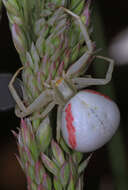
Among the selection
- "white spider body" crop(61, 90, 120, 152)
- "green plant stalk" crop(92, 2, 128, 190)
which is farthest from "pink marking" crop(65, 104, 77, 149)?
"green plant stalk" crop(92, 2, 128, 190)

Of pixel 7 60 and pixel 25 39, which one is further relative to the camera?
pixel 7 60

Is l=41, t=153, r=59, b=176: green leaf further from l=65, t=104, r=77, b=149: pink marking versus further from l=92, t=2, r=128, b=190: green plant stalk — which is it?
l=92, t=2, r=128, b=190: green plant stalk

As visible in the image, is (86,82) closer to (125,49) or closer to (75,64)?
(75,64)

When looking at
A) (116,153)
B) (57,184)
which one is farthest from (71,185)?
(116,153)

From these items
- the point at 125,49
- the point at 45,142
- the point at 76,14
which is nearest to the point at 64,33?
the point at 76,14

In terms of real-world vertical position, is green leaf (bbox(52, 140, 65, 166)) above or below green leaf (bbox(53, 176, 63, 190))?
above

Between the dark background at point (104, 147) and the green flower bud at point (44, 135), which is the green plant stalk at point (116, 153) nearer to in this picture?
the dark background at point (104, 147)

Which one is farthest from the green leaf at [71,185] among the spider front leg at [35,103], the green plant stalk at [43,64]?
the spider front leg at [35,103]

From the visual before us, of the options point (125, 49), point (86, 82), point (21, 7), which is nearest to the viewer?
point (21, 7)
